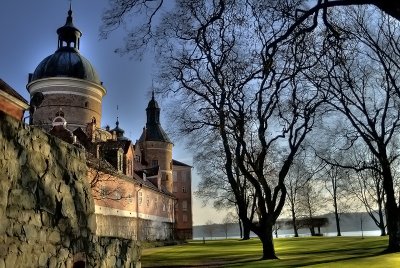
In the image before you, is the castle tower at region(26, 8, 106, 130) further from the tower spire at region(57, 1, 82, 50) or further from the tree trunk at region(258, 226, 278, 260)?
the tree trunk at region(258, 226, 278, 260)

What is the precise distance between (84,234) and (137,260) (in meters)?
2.57

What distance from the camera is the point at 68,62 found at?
153 feet

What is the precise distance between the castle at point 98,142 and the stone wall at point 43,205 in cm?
2432

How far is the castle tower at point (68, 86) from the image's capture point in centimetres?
4544

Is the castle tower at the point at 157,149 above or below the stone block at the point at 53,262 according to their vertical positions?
above

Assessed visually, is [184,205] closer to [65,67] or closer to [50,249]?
[65,67]

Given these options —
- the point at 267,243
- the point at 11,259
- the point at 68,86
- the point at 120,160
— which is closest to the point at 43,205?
the point at 11,259

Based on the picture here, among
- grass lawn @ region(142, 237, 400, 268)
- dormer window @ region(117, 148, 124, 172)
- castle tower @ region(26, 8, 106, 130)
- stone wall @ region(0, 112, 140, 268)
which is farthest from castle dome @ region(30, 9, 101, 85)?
stone wall @ region(0, 112, 140, 268)

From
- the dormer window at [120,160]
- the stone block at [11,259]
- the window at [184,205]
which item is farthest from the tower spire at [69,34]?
the stone block at [11,259]

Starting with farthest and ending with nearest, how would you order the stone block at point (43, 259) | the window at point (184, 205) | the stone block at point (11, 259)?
the window at point (184, 205) < the stone block at point (43, 259) < the stone block at point (11, 259)

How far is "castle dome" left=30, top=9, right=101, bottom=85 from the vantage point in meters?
46.2

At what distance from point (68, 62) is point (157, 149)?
20829mm

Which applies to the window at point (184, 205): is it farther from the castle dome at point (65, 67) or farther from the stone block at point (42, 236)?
the stone block at point (42, 236)

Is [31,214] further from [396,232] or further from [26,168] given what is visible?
[396,232]
